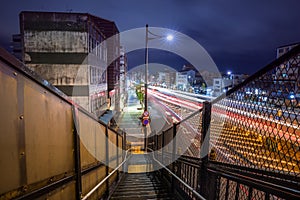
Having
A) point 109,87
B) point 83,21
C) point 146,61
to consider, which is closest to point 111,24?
point 109,87

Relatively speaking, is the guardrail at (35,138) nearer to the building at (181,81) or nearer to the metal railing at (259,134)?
the metal railing at (259,134)

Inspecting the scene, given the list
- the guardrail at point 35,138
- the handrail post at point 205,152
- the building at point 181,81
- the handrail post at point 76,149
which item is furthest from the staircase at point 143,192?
the building at point 181,81

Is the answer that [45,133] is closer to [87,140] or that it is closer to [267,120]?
[87,140]

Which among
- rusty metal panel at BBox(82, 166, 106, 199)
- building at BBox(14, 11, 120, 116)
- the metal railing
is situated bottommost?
rusty metal panel at BBox(82, 166, 106, 199)

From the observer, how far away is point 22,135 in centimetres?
141

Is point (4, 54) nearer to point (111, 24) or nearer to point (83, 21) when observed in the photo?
point (83, 21)

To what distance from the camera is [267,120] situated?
188 centimetres

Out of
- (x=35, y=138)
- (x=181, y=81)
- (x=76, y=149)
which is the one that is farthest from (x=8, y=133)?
(x=181, y=81)

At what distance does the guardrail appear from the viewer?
128 cm

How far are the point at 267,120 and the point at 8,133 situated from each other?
252 cm

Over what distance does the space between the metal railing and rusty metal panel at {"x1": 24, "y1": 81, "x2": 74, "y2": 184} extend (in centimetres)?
222

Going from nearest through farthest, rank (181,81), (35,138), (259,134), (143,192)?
(35,138)
(259,134)
(143,192)
(181,81)

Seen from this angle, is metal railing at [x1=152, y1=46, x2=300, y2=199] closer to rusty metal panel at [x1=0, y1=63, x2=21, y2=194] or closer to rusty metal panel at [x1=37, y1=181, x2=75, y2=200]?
rusty metal panel at [x1=37, y1=181, x2=75, y2=200]

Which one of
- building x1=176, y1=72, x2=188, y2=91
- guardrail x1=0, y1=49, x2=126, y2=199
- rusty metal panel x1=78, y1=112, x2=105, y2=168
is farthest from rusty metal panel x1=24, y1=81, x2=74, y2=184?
building x1=176, y1=72, x2=188, y2=91
